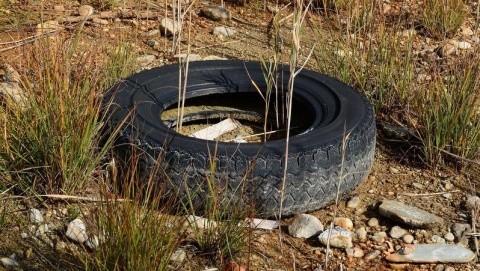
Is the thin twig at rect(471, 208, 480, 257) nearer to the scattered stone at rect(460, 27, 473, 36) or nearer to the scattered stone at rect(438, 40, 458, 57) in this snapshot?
the scattered stone at rect(438, 40, 458, 57)

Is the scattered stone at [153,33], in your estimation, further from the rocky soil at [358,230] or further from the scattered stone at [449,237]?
the scattered stone at [449,237]

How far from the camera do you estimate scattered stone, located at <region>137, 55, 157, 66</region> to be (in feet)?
19.6

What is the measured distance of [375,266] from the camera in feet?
13.3

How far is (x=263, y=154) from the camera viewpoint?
13.7 ft

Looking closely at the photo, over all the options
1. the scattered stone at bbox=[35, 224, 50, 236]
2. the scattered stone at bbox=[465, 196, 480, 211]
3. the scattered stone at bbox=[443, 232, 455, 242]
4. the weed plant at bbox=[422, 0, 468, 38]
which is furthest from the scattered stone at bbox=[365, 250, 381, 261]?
the weed plant at bbox=[422, 0, 468, 38]

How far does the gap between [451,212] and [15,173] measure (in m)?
2.14

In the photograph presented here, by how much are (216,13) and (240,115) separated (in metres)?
1.69

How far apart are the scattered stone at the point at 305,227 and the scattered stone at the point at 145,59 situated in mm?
2103

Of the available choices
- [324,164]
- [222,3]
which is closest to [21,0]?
[222,3]

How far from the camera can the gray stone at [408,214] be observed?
4.32 metres

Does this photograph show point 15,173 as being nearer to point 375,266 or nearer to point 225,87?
point 225,87

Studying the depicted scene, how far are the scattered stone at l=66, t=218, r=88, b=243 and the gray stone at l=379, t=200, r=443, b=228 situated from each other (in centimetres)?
144

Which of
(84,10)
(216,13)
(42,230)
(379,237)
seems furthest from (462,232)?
(84,10)

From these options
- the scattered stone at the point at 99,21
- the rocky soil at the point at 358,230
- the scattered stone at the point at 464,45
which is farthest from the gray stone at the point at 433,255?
the scattered stone at the point at 99,21
